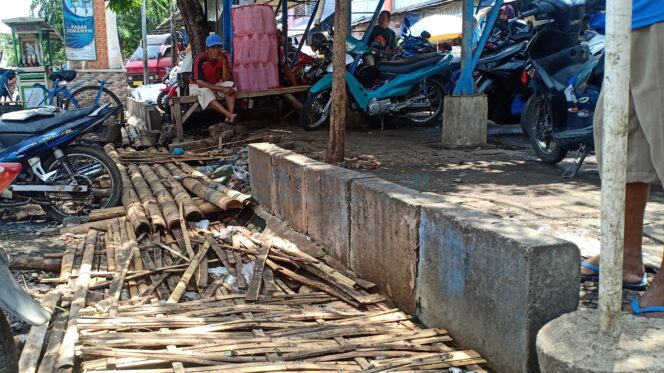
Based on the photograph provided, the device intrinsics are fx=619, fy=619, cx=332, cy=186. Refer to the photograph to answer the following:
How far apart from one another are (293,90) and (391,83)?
1737 mm

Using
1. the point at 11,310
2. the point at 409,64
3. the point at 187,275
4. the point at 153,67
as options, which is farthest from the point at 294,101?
the point at 153,67

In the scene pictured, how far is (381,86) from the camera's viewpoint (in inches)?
359

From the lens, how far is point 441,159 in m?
6.57

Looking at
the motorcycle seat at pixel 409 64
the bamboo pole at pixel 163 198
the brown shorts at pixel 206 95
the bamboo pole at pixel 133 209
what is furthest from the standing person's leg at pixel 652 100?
the brown shorts at pixel 206 95

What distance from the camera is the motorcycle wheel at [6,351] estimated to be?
7.26 ft

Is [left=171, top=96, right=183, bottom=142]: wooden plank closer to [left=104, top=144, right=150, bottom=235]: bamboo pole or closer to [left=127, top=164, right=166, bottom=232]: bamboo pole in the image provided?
[left=127, top=164, right=166, bottom=232]: bamboo pole

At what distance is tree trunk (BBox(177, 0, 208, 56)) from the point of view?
1099cm

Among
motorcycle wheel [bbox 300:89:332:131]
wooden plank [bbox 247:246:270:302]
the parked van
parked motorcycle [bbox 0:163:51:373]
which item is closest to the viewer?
parked motorcycle [bbox 0:163:51:373]

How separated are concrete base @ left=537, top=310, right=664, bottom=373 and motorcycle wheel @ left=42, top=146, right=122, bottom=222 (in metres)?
4.82

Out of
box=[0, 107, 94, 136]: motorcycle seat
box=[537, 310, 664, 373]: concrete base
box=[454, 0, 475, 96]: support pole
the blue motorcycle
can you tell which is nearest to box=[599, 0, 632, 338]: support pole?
box=[537, 310, 664, 373]: concrete base

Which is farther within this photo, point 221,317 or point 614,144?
point 221,317

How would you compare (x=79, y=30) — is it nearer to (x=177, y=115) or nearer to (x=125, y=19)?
(x=177, y=115)

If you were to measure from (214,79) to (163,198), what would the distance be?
162 inches

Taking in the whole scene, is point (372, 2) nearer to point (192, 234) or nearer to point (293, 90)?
point (293, 90)
